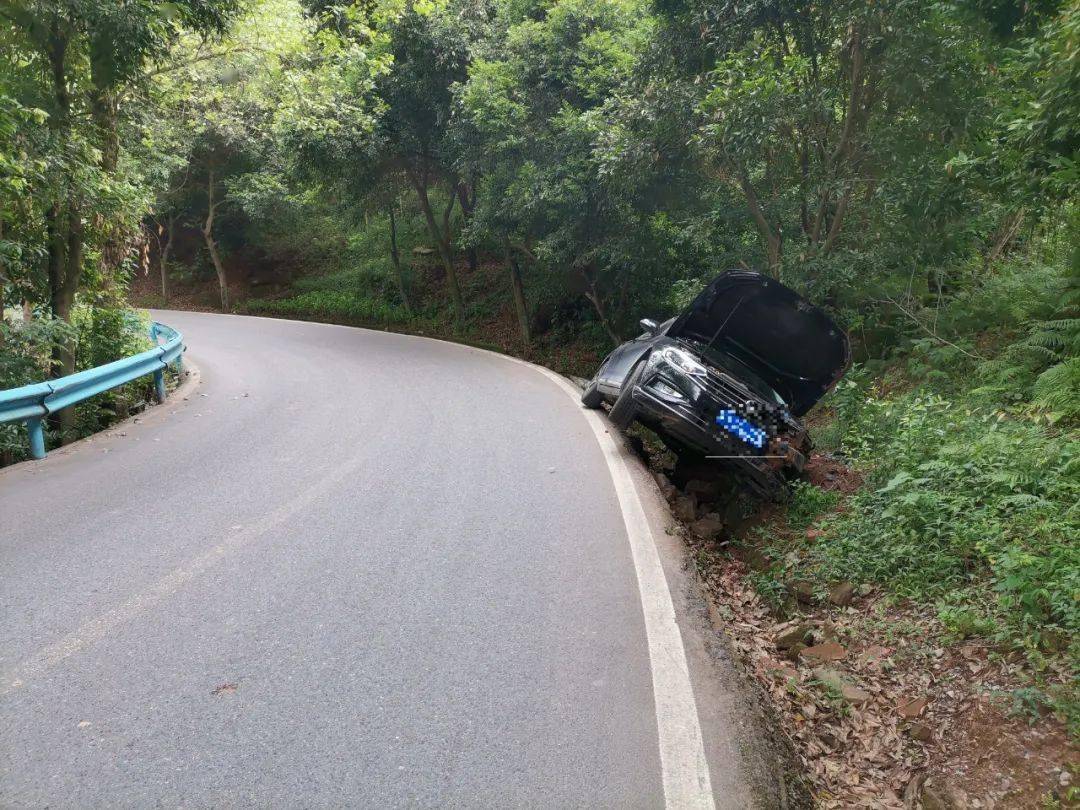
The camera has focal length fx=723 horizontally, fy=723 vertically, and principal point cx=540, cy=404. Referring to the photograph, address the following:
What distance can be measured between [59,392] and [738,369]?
23.6 ft

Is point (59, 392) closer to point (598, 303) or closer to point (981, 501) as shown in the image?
point (981, 501)

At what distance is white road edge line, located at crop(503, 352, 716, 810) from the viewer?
2.88 metres

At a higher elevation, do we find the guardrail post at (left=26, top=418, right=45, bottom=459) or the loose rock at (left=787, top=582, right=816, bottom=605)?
the guardrail post at (left=26, top=418, right=45, bottom=459)

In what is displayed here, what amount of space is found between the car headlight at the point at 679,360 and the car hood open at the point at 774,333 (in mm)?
1009

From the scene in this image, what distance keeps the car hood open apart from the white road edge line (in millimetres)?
2912

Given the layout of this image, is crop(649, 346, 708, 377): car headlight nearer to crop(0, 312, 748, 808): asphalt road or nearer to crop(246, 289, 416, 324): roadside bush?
crop(0, 312, 748, 808): asphalt road

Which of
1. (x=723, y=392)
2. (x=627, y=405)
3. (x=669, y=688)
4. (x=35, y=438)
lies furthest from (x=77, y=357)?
(x=669, y=688)

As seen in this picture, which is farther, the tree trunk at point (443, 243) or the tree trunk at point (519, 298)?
the tree trunk at point (443, 243)

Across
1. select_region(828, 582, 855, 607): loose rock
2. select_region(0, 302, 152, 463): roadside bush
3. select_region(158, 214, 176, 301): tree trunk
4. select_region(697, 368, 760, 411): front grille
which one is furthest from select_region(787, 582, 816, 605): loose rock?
select_region(158, 214, 176, 301): tree trunk

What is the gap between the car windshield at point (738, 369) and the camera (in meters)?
7.31

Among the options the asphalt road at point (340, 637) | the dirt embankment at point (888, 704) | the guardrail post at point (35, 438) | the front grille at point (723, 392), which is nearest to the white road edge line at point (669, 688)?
the asphalt road at point (340, 637)

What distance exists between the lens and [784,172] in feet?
41.3

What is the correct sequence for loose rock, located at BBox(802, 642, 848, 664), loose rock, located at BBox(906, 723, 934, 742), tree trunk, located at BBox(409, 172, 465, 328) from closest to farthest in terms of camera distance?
loose rock, located at BBox(906, 723, 934, 742)
loose rock, located at BBox(802, 642, 848, 664)
tree trunk, located at BBox(409, 172, 465, 328)

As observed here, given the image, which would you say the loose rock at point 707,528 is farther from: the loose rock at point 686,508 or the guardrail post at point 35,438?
the guardrail post at point 35,438
